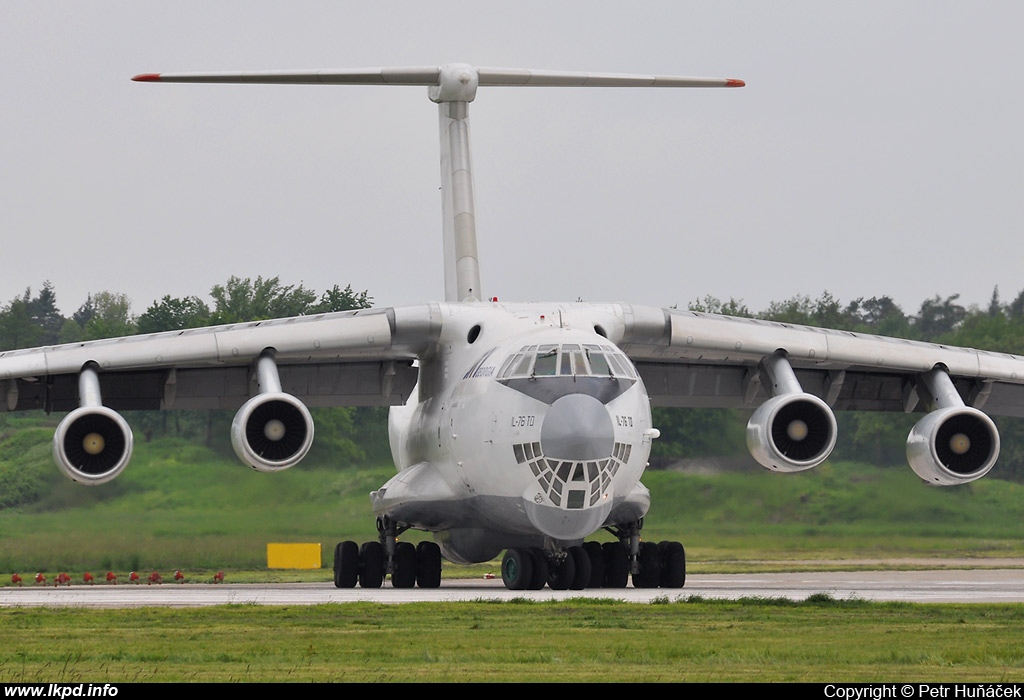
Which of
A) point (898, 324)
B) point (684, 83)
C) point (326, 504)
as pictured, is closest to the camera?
point (684, 83)

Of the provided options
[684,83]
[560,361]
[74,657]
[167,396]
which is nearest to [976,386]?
[684,83]

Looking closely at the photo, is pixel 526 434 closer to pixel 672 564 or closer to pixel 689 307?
pixel 672 564

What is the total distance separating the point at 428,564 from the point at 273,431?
2968 mm

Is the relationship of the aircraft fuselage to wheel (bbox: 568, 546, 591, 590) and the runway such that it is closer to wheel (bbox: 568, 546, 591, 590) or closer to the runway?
wheel (bbox: 568, 546, 591, 590)

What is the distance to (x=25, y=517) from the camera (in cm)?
2216

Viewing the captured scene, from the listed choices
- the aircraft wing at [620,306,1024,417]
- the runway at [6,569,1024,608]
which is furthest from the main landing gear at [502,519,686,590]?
the aircraft wing at [620,306,1024,417]

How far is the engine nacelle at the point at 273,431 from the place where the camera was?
58.0ft

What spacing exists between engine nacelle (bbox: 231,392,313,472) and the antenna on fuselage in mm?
3465

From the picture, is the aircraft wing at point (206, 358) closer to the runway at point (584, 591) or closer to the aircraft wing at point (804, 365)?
the runway at point (584, 591)

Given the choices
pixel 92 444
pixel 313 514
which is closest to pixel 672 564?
pixel 313 514

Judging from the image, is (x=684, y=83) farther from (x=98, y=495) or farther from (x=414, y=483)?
(x=98, y=495)

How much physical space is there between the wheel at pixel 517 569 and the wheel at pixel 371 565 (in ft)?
5.23

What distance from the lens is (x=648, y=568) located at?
19422 mm

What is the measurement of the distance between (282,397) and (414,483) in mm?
2155
